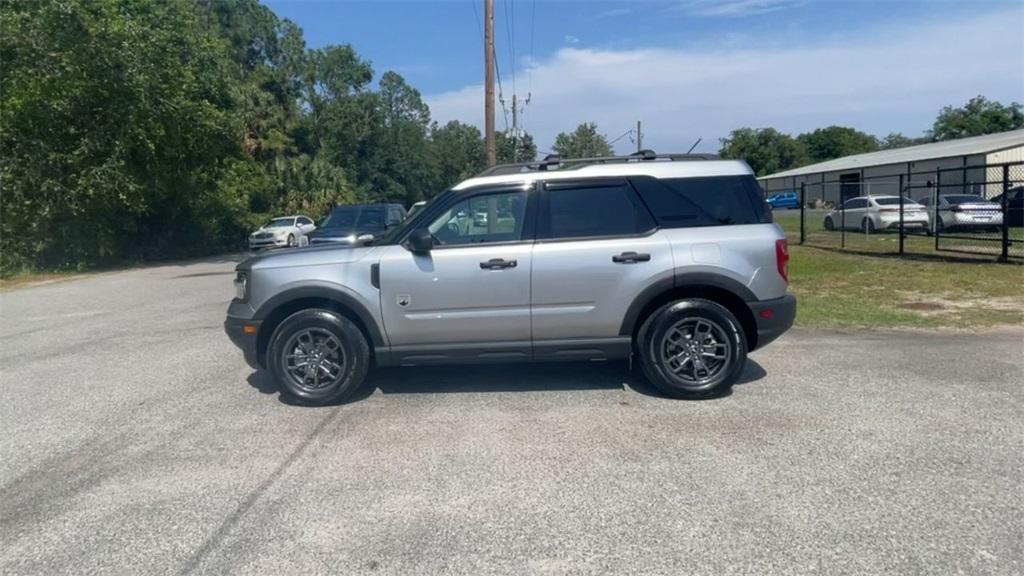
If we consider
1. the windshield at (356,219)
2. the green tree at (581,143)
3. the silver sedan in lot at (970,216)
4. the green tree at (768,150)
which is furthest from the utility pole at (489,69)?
the green tree at (768,150)

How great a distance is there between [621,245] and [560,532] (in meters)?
2.85

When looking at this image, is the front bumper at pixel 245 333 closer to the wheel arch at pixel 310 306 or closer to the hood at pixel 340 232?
the wheel arch at pixel 310 306

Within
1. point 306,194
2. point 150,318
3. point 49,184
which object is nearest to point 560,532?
point 150,318

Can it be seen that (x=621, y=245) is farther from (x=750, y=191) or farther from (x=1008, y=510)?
(x=1008, y=510)

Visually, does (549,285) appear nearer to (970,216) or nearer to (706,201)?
(706,201)

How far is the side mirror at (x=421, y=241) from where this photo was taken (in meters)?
6.07

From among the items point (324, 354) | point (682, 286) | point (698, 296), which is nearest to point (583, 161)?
point (682, 286)

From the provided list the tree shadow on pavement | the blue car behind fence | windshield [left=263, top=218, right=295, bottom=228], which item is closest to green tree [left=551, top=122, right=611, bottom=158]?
the blue car behind fence

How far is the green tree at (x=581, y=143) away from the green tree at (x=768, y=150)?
82.3 feet

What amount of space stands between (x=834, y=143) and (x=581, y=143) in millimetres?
42422

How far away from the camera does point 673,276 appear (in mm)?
6102

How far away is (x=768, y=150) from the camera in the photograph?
82.6 m

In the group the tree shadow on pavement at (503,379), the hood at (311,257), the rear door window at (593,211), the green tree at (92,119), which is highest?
the green tree at (92,119)

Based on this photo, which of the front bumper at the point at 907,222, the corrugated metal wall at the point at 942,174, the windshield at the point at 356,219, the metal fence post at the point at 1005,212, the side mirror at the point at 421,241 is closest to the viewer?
the side mirror at the point at 421,241
